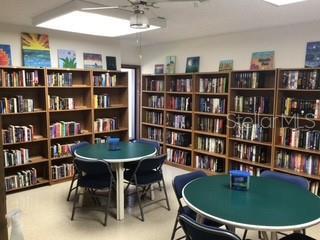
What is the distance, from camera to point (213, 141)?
5.05m

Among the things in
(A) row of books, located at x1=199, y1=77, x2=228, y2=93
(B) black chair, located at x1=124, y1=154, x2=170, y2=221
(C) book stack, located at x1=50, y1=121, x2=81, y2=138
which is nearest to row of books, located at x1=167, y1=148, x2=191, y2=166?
(A) row of books, located at x1=199, y1=77, x2=228, y2=93

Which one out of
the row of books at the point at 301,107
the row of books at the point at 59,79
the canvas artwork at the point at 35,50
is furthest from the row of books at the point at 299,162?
the canvas artwork at the point at 35,50

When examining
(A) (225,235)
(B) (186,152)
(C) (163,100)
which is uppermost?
(C) (163,100)

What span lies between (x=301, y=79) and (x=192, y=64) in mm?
2145

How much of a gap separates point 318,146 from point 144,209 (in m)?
2.52

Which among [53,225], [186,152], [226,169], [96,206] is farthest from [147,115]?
[53,225]

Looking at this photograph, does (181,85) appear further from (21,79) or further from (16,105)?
(16,105)

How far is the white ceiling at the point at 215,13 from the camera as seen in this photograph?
3.17m

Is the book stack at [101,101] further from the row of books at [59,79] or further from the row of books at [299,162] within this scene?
the row of books at [299,162]

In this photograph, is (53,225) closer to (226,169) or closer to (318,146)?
(226,169)

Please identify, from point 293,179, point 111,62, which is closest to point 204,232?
point 293,179

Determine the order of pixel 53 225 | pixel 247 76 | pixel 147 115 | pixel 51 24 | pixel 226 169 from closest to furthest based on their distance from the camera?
pixel 53 225
pixel 51 24
pixel 247 76
pixel 226 169
pixel 147 115

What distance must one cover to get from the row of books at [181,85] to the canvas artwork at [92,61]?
1.45 metres

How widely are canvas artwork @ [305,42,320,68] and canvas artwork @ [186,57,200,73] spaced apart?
78.0 inches
